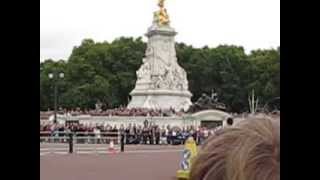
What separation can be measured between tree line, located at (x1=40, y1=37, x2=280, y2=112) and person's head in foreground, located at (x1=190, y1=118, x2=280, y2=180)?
2296 inches

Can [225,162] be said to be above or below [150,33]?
below

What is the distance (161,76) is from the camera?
4959 centimetres

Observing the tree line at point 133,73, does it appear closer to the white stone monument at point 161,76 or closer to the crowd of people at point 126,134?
the white stone monument at point 161,76

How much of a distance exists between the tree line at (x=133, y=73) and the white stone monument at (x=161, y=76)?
470 inches

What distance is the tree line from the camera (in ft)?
209

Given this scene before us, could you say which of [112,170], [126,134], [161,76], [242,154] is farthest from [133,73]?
[242,154]

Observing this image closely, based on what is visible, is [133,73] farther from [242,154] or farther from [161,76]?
[242,154]

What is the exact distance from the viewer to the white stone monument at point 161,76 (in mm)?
48781

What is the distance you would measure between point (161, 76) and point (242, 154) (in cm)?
4850

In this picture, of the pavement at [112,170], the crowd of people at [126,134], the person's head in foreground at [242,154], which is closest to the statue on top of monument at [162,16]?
the crowd of people at [126,134]
